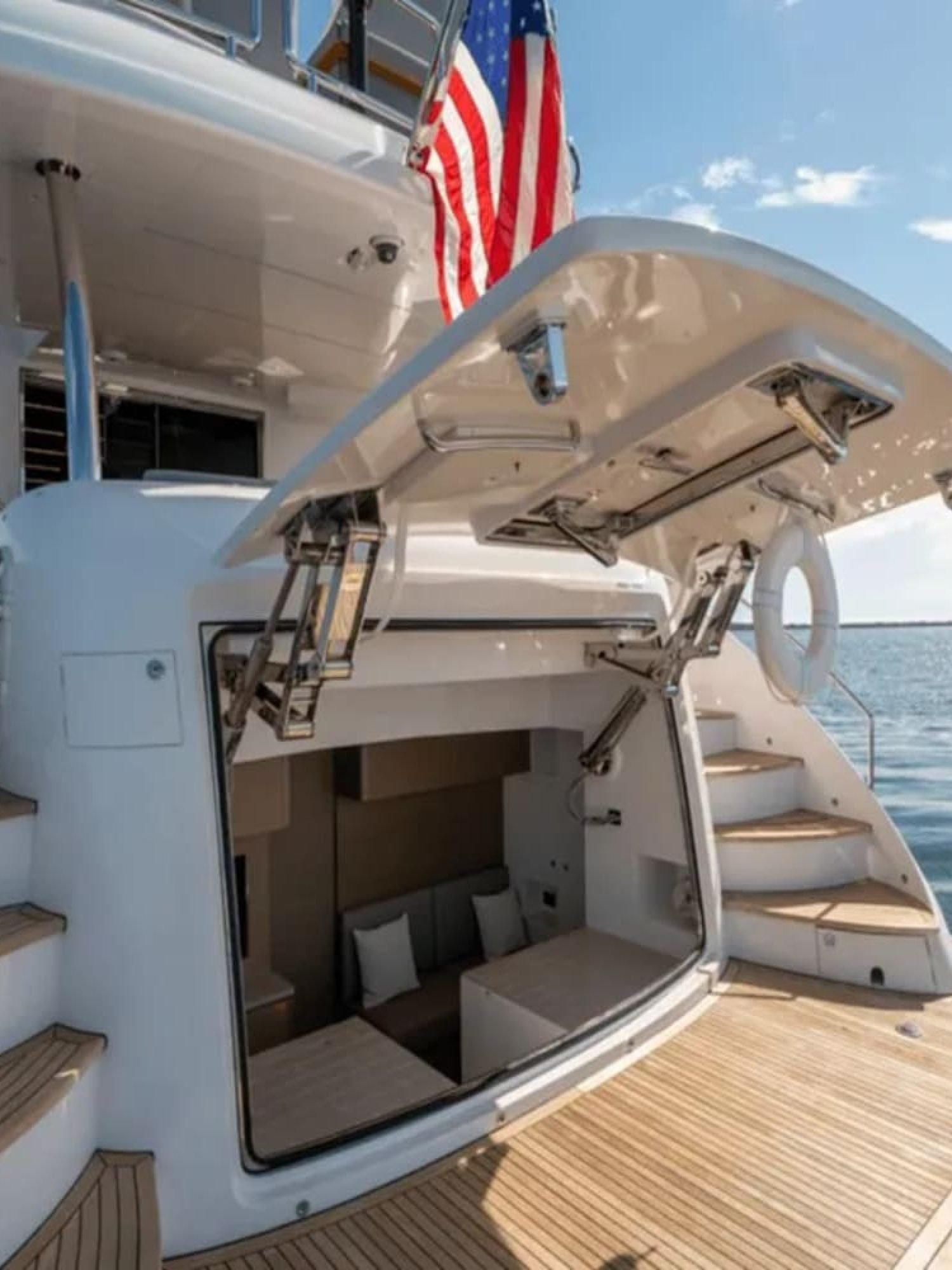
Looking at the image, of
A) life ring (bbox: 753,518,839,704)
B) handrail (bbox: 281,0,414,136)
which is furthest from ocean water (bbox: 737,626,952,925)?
handrail (bbox: 281,0,414,136)

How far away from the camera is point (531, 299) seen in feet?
3.44

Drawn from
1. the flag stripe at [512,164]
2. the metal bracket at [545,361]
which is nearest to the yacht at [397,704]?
the metal bracket at [545,361]

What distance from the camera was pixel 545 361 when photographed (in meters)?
1.06

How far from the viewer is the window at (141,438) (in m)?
3.92

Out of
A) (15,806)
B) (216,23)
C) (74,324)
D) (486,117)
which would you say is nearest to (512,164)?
(486,117)

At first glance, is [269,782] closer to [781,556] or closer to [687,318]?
[781,556]

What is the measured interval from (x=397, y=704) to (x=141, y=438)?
214 cm

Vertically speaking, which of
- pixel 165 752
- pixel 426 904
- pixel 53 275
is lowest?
pixel 426 904

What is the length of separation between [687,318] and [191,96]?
200 centimetres

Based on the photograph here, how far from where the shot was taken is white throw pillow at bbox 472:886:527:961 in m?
4.40

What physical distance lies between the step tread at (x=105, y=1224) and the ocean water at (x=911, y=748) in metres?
1.99

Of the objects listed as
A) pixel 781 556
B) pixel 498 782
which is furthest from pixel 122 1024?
pixel 498 782

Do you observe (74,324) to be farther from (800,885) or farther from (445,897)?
(800,885)

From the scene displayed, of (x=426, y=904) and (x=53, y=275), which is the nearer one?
(x=53, y=275)
